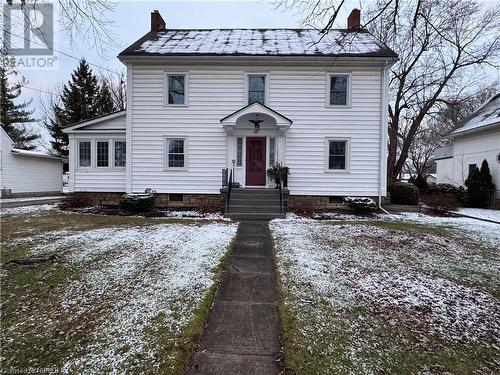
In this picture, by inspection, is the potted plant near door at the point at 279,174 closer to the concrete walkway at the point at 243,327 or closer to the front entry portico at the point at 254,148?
the front entry portico at the point at 254,148

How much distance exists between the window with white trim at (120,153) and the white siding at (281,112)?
1006 mm

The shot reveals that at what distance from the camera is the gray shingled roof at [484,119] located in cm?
1661

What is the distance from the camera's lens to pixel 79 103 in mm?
30500

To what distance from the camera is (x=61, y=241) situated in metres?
6.79

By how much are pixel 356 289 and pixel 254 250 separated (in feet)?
8.27

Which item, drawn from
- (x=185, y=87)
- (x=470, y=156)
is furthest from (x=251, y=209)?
(x=470, y=156)

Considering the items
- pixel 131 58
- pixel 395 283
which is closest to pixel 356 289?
pixel 395 283

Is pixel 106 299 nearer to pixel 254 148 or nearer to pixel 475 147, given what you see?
pixel 254 148

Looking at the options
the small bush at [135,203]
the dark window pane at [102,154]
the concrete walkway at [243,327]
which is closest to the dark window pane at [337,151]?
the small bush at [135,203]

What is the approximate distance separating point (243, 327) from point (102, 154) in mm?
13356

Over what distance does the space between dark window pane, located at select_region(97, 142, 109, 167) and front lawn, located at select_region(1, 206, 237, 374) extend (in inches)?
276

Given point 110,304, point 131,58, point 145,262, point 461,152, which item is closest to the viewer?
point 110,304

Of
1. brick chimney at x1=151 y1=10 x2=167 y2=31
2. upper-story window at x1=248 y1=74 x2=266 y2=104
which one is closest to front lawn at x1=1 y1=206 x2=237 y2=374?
upper-story window at x1=248 y1=74 x2=266 y2=104

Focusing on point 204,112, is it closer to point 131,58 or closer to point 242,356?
point 131,58
